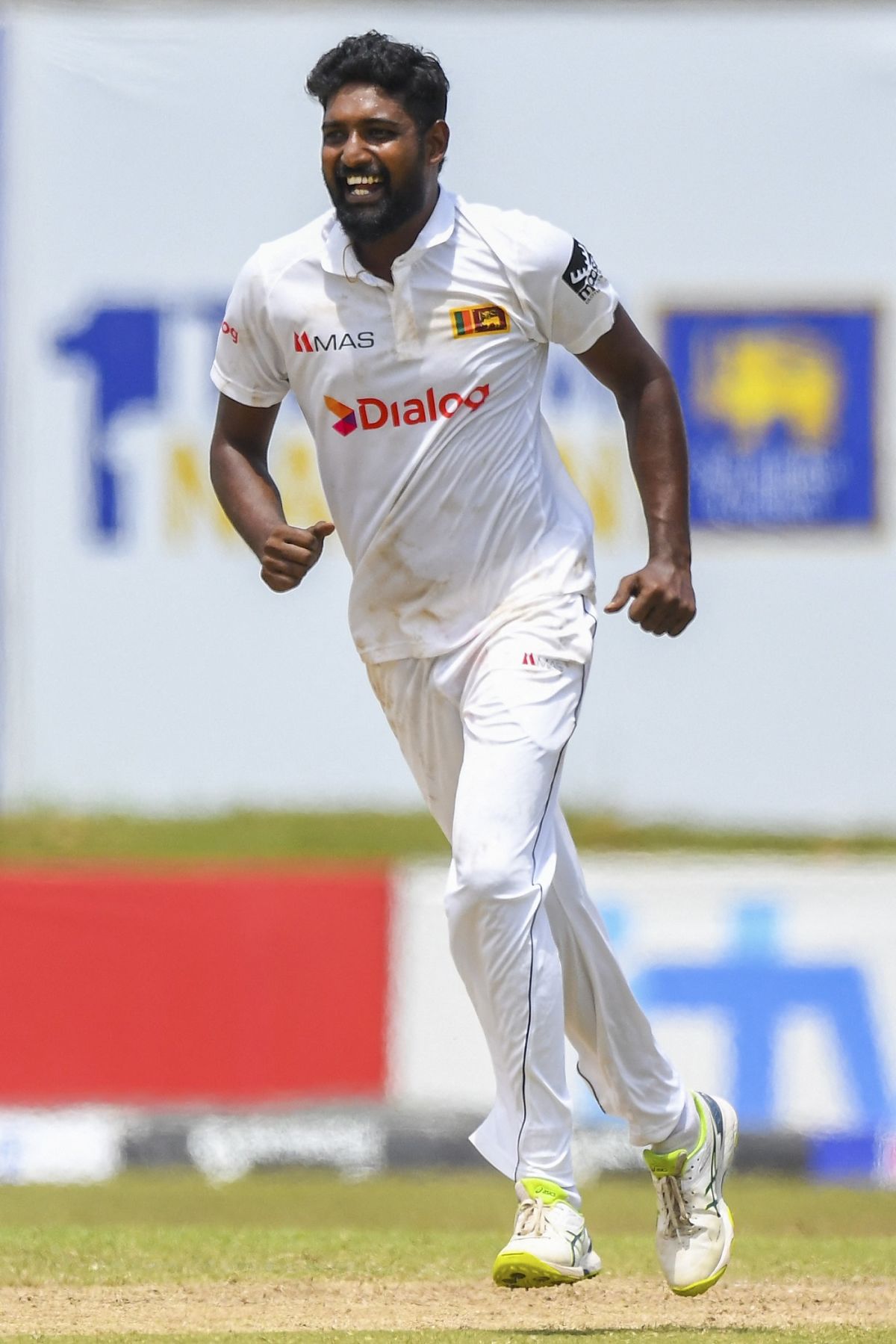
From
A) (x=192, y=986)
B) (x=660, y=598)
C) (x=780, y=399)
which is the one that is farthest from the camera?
(x=780, y=399)

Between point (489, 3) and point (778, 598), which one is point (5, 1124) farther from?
point (489, 3)

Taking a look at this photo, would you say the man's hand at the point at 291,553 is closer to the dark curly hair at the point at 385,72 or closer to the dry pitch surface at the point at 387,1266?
the dark curly hair at the point at 385,72

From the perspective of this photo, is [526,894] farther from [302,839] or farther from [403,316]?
[302,839]

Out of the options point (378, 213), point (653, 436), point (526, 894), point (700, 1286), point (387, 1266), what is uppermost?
point (378, 213)

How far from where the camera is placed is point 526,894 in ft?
14.3

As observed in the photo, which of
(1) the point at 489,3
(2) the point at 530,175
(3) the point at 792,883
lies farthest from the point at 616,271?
(3) the point at 792,883

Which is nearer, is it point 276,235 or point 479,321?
point 479,321

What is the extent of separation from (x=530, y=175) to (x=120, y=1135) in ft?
17.4

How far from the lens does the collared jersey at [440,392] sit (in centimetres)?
456

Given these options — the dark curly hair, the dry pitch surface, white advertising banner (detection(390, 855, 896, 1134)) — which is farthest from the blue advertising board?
the dark curly hair

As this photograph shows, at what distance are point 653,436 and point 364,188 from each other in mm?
785

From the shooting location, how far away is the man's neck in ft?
15.0

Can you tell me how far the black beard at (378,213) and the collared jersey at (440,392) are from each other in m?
0.07

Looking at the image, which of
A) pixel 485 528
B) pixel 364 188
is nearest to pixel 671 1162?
pixel 485 528
